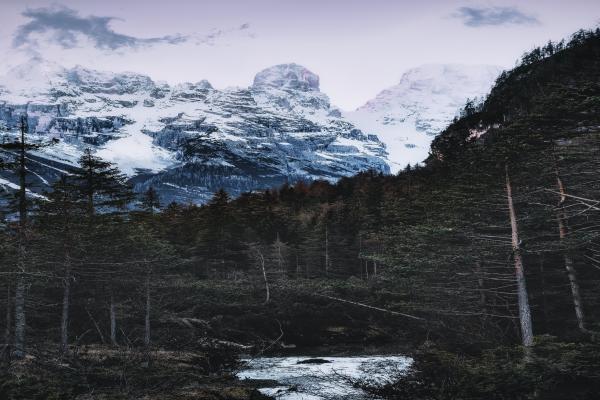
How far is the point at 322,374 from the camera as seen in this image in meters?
19.6

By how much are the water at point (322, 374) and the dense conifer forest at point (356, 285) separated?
1066mm

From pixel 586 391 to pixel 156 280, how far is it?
29731 mm

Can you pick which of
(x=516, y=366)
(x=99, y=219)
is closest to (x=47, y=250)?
(x=99, y=219)

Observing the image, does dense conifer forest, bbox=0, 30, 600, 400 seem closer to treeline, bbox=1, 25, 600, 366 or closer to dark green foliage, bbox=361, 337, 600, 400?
dark green foliage, bbox=361, 337, 600, 400

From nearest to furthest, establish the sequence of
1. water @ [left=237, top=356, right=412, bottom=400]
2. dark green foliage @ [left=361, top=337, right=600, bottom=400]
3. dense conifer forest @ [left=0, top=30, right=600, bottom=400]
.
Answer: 1. dark green foliage @ [left=361, top=337, right=600, bottom=400]
2. dense conifer forest @ [left=0, top=30, right=600, bottom=400]
3. water @ [left=237, top=356, right=412, bottom=400]

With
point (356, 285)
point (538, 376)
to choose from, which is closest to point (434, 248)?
point (538, 376)

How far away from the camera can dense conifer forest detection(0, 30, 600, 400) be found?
1187 centimetres

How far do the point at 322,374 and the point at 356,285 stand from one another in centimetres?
2477

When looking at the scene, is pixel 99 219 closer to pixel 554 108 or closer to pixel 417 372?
pixel 417 372

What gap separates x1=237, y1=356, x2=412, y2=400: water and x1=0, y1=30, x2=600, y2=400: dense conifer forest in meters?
1.07

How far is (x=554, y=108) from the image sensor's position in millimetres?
15031

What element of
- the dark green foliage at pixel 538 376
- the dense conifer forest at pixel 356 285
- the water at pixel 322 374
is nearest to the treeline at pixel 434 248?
the dense conifer forest at pixel 356 285

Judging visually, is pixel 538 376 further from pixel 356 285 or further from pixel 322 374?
pixel 356 285

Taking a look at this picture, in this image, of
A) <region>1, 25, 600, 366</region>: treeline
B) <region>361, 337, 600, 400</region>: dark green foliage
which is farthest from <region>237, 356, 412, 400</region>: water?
<region>361, 337, 600, 400</region>: dark green foliage
